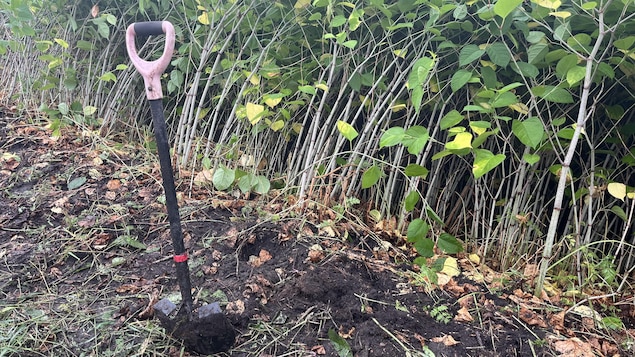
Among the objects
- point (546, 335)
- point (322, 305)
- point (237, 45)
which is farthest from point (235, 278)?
point (237, 45)

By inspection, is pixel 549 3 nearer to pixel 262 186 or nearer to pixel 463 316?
pixel 463 316

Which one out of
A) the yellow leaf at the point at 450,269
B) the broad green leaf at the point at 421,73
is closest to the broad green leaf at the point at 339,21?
the broad green leaf at the point at 421,73

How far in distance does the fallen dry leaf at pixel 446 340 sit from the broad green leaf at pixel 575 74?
0.96 m

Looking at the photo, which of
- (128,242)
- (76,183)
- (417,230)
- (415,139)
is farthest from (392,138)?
(76,183)

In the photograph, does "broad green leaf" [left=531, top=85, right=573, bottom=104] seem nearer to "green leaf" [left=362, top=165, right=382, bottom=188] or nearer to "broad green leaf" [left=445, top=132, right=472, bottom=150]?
"broad green leaf" [left=445, top=132, right=472, bottom=150]

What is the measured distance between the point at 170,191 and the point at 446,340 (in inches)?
37.6

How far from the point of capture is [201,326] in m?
1.19

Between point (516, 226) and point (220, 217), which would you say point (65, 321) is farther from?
point (516, 226)

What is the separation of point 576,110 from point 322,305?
155cm

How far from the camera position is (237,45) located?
2.47 m

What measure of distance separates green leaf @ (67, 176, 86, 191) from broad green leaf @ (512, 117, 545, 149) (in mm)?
2002

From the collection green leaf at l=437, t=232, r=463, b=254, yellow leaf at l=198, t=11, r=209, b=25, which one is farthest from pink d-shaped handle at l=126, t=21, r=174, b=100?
yellow leaf at l=198, t=11, r=209, b=25

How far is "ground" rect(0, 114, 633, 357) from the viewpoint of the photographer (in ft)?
4.25

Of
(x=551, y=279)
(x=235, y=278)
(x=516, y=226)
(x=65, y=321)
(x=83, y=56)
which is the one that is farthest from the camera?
(x=83, y=56)
